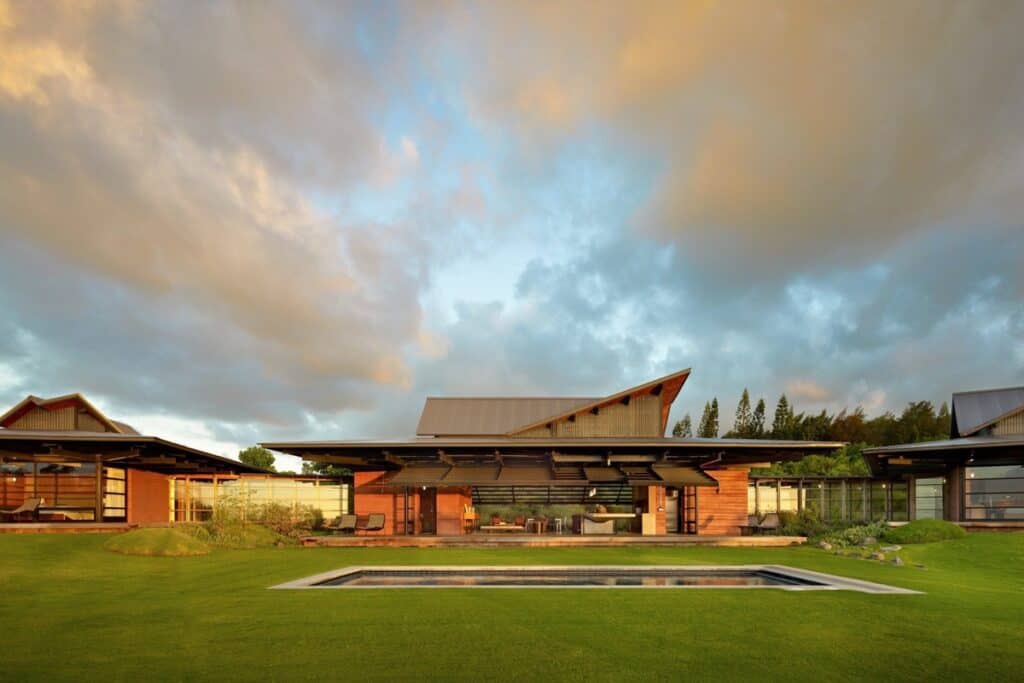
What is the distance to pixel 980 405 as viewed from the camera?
26.1 metres

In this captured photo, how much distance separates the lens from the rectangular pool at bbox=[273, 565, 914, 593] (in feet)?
33.1

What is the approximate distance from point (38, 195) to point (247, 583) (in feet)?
49.2

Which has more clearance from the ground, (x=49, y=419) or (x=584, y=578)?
(x=49, y=419)

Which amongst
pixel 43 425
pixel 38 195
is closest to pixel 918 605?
pixel 38 195

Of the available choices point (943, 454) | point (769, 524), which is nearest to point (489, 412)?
point (769, 524)

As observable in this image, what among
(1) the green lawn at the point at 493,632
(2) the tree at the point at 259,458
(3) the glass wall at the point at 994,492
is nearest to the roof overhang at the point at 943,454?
(3) the glass wall at the point at 994,492

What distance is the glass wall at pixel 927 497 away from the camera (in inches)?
992

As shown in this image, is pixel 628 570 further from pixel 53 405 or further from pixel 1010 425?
pixel 53 405

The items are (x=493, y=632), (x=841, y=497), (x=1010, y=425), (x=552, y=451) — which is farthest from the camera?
(x=841, y=497)

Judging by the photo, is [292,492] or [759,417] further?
[759,417]

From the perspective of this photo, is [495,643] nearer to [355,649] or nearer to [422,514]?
[355,649]

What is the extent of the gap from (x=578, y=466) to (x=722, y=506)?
4575 millimetres

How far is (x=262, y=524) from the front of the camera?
19422 mm

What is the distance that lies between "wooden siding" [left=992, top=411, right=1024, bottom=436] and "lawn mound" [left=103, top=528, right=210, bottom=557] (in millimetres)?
25306
